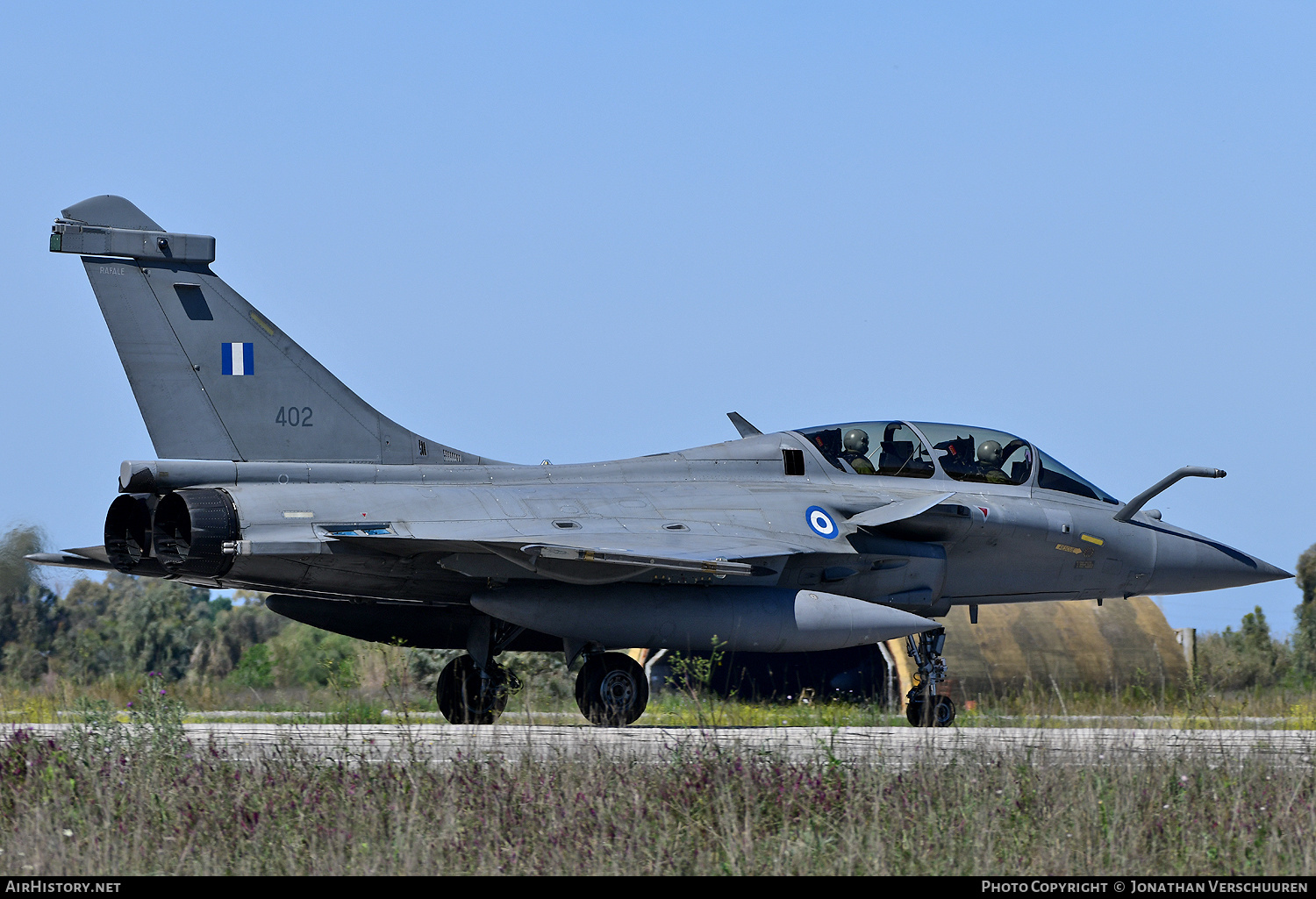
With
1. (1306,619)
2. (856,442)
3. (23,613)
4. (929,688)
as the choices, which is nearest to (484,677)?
(929,688)

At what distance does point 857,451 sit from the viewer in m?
14.2

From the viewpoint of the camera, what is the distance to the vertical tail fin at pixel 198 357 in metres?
11.6

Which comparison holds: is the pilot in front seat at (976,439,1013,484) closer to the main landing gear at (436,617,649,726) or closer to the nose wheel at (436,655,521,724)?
the main landing gear at (436,617,649,726)

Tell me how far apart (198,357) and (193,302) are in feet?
1.66

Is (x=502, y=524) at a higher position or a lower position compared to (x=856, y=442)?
lower

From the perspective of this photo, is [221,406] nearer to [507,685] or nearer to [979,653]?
[507,685]

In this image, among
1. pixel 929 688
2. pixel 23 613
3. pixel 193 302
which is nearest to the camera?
pixel 193 302

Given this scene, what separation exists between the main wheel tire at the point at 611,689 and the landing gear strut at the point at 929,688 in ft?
8.78

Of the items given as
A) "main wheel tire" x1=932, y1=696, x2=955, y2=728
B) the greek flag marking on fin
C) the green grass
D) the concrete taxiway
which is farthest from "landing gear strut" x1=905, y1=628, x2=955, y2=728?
the greek flag marking on fin

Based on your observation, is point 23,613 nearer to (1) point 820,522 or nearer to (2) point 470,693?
(2) point 470,693

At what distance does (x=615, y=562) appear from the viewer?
11.2 m

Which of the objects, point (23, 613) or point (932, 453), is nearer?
point (932, 453)

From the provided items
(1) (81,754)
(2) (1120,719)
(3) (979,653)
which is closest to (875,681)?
(3) (979,653)

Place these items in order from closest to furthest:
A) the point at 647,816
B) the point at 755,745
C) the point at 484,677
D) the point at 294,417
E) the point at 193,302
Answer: the point at 647,816, the point at 755,745, the point at 193,302, the point at 294,417, the point at 484,677
